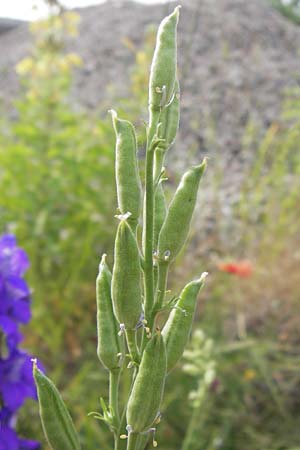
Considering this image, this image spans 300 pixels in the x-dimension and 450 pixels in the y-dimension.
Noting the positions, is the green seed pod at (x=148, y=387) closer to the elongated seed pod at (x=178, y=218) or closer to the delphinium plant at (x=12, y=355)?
the elongated seed pod at (x=178, y=218)

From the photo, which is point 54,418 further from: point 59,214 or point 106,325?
point 59,214

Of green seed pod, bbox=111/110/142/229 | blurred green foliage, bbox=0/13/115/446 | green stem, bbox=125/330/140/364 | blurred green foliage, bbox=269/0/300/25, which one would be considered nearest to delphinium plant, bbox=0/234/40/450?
green stem, bbox=125/330/140/364

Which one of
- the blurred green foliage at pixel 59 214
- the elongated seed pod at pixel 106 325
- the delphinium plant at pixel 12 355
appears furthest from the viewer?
the blurred green foliage at pixel 59 214

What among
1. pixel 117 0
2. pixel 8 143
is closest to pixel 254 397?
pixel 8 143

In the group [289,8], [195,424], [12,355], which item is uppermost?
[289,8]

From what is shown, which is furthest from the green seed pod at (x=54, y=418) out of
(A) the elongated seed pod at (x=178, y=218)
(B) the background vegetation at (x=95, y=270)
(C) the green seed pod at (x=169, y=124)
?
(B) the background vegetation at (x=95, y=270)

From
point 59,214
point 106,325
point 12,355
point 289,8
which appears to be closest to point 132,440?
point 106,325
